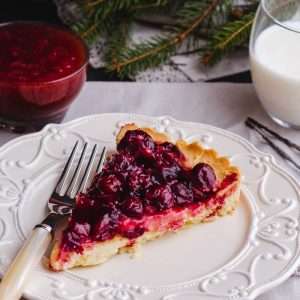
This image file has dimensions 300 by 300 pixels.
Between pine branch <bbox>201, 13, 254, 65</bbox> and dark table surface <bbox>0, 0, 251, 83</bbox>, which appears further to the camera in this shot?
dark table surface <bbox>0, 0, 251, 83</bbox>

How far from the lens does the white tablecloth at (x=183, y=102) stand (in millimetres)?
2580

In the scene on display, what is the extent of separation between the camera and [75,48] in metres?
2.47

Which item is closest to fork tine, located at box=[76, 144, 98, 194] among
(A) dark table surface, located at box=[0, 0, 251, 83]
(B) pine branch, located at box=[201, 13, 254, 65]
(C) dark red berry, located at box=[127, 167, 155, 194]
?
(C) dark red berry, located at box=[127, 167, 155, 194]

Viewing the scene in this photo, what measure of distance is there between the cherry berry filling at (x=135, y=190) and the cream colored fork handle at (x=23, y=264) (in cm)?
6

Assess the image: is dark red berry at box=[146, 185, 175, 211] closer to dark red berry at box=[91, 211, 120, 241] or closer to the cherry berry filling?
the cherry berry filling

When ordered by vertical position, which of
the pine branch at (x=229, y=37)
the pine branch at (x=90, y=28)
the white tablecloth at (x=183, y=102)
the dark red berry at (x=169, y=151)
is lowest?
the white tablecloth at (x=183, y=102)

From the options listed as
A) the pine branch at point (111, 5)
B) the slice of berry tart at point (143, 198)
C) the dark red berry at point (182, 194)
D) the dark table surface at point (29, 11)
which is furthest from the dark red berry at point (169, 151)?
the dark table surface at point (29, 11)

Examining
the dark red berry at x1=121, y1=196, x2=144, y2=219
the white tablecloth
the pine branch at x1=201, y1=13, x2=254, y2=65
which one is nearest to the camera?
the dark red berry at x1=121, y1=196, x2=144, y2=219

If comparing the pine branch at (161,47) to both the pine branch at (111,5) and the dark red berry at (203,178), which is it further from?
the dark red berry at (203,178)

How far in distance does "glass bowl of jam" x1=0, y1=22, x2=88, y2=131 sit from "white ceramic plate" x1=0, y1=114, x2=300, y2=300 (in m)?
0.11

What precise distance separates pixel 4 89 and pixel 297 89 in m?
0.88

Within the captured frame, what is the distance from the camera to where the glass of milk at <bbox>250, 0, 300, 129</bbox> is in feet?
8.01

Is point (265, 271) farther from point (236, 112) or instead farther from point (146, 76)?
point (146, 76)

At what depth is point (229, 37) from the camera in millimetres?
2742
